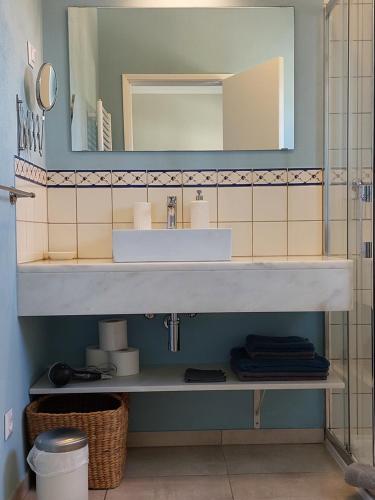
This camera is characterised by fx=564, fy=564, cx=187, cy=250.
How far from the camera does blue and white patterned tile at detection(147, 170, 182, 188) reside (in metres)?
2.73

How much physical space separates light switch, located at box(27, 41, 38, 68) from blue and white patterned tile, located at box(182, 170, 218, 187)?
840 mm

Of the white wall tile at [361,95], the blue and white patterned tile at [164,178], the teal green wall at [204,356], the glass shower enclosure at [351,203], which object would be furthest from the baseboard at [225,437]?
the white wall tile at [361,95]

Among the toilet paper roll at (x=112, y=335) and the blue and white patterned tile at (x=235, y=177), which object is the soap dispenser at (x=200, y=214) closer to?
the blue and white patterned tile at (x=235, y=177)

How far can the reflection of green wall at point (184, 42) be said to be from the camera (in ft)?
8.89

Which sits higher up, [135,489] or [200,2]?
[200,2]

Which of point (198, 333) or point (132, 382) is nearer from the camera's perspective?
point (132, 382)

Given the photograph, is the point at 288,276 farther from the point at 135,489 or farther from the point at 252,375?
the point at 135,489

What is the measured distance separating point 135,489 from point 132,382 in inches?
16.8

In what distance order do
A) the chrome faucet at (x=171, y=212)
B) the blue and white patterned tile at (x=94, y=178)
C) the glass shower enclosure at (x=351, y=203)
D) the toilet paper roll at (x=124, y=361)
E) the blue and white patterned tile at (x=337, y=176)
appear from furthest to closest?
1. the blue and white patterned tile at (x=94, y=178)
2. the chrome faucet at (x=171, y=212)
3. the toilet paper roll at (x=124, y=361)
4. the blue and white patterned tile at (x=337, y=176)
5. the glass shower enclosure at (x=351, y=203)

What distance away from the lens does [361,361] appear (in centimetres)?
221

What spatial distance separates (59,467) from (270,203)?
1.52 metres

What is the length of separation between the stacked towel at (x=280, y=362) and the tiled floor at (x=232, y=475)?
42 cm

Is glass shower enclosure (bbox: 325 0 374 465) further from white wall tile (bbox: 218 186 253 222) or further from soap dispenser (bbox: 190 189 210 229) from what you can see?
soap dispenser (bbox: 190 189 210 229)

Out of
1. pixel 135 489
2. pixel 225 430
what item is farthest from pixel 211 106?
pixel 135 489
